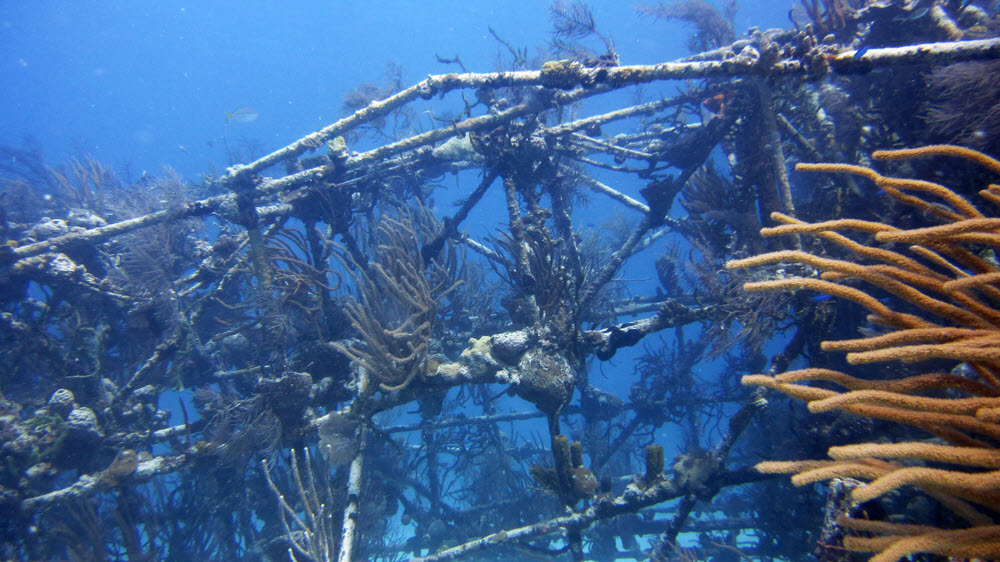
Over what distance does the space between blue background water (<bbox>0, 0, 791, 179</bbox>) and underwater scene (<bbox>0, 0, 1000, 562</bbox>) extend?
8801cm

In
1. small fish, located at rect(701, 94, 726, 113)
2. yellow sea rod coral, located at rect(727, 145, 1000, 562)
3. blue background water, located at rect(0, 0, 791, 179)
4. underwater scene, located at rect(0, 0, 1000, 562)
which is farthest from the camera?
blue background water, located at rect(0, 0, 791, 179)

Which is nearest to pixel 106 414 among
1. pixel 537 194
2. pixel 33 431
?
pixel 33 431

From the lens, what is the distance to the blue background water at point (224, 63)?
8488 centimetres

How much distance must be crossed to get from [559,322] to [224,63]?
126595mm

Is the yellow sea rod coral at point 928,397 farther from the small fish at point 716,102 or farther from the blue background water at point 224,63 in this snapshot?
the blue background water at point 224,63

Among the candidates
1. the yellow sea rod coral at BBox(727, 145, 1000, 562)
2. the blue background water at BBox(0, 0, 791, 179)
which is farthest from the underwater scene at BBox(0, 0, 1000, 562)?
the blue background water at BBox(0, 0, 791, 179)

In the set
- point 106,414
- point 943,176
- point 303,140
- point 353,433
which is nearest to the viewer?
point 943,176

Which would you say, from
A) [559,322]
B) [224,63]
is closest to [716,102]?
[559,322]

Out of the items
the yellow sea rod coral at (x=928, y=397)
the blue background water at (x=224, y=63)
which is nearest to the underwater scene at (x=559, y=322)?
the yellow sea rod coral at (x=928, y=397)

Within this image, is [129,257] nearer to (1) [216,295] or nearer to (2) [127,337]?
(2) [127,337]

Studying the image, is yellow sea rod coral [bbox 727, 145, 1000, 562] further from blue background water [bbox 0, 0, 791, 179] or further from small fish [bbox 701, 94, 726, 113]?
blue background water [bbox 0, 0, 791, 179]

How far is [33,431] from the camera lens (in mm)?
5008

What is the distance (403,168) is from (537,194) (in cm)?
265

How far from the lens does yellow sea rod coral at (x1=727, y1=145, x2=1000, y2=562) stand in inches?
50.3
